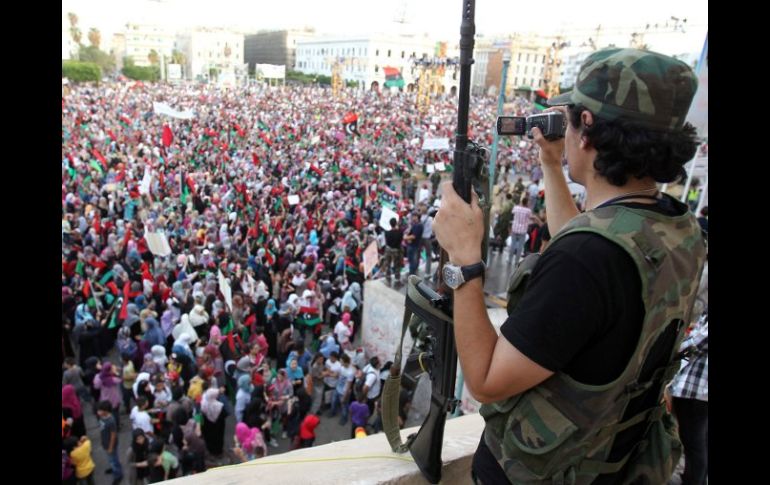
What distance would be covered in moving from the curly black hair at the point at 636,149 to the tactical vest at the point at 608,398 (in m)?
0.12

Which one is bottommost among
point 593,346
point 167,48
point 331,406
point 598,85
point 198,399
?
point 331,406

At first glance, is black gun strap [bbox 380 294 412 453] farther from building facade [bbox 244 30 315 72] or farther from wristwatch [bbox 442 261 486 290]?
building facade [bbox 244 30 315 72]

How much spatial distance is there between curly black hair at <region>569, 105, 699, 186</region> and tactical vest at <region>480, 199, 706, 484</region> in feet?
0.40

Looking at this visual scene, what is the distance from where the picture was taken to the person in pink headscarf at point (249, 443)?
593 cm

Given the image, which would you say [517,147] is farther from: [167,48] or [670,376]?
[167,48]

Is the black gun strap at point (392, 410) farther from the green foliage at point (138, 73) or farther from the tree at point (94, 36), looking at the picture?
the tree at point (94, 36)

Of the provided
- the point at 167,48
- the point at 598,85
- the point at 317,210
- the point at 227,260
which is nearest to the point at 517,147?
the point at 317,210

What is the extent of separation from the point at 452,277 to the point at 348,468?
87 centimetres

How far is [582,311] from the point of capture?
1.14 meters

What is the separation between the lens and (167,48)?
97.4 m

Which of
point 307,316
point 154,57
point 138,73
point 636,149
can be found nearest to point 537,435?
point 636,149

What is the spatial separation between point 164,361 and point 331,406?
2525 mm

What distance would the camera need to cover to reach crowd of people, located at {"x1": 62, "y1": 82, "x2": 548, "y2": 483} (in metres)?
6.33

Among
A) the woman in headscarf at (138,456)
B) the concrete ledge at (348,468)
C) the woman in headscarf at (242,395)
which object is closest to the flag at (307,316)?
the woman in headscarf at (242,395)
